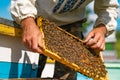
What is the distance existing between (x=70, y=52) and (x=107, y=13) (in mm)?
490

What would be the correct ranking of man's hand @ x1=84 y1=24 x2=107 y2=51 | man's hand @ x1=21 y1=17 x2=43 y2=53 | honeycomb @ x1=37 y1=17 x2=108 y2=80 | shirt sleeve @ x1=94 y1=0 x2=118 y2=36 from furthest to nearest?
1. shirt sleeve @ x1=94 y1=0 x2=118 y2=36
2. man's hand @ x1=84 y1=24 x2=107 y2=51
3. honeycomb @ x1=37 y1=17 x2=108 y2=80
4. man's hand @ x1=21 y1=17 x2=43 y2=53

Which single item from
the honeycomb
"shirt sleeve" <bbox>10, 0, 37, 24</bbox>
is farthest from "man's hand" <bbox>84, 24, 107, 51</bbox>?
"shirt sleeve" <bbox>10, 0, 37, 24</bbox>

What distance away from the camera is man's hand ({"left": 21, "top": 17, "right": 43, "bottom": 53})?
1581 mm

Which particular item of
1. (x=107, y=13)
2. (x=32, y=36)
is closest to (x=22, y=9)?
(x=32, y=36)

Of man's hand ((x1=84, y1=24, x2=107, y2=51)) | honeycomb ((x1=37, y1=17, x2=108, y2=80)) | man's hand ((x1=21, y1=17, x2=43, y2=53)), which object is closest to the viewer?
man's hand ((x1=21, y1=17, x2=43, y2=53))

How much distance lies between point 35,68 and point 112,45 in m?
22.3

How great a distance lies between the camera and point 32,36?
1604 mm

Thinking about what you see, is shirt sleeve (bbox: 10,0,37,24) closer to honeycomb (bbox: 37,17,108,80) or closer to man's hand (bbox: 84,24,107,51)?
honeycomb (bbox: 37,17,108,80)

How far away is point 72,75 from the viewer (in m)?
2.05

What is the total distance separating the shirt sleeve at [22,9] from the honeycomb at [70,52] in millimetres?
85

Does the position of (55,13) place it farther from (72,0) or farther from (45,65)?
(45,65)

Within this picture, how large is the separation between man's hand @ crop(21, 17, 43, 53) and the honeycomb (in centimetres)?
4

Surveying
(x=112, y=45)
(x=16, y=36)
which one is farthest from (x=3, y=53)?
(x=112, y=45)

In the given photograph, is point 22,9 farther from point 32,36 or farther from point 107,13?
point 107,13
